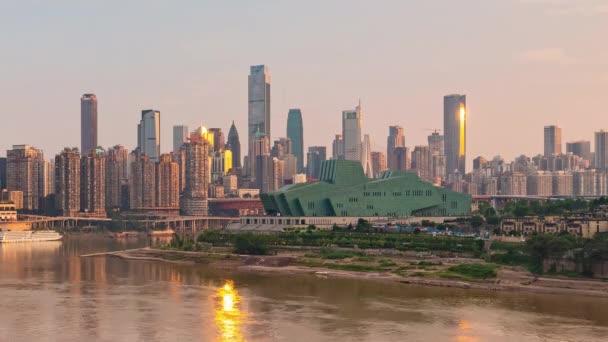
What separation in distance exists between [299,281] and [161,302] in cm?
1593

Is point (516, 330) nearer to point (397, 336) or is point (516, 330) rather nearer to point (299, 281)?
point (397, 336)

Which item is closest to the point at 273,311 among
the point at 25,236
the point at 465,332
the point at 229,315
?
the point at 229,315

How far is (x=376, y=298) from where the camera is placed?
5944cm

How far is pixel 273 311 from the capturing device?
53781 millimetres

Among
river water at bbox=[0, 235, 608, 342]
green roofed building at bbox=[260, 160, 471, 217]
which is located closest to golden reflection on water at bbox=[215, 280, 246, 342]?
river water at bbox=[0, 235, 608, 342]

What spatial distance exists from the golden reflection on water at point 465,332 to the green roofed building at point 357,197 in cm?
7223

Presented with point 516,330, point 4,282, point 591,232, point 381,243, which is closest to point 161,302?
point 4,282

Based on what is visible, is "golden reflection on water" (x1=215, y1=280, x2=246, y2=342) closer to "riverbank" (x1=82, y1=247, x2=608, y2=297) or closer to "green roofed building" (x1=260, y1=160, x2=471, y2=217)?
"riverbank" (x1=82, y1=247, x2=608, y2=297)

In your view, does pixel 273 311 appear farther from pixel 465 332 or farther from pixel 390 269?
pixel 390 269

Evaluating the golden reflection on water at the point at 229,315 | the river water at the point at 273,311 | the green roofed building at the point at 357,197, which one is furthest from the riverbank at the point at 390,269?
the green roofed building at the point at 357,197

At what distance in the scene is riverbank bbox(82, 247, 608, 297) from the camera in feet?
205

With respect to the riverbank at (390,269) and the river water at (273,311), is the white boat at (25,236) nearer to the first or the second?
the riverbank at (390,269)

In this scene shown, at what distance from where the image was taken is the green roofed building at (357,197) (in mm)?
121938

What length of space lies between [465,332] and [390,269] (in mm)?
26853
